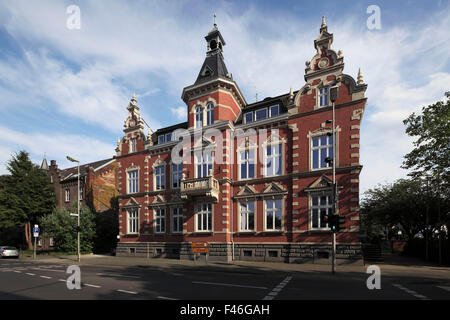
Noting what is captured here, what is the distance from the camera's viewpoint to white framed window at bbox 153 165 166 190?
27.1 metres

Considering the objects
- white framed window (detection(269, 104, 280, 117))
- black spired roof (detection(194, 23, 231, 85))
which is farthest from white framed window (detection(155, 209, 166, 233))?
white framed window (detection(269, 104, 280, 117))

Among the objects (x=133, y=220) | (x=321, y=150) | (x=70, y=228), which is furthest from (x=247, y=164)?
(x=70, y=228)

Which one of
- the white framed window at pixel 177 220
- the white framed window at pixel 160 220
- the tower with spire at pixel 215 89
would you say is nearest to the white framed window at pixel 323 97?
the tower with spire at pixel 215 89

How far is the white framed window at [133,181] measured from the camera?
29172 mm

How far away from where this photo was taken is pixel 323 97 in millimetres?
20547

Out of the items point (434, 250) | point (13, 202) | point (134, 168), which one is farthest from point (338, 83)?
Result: point (13, 202)

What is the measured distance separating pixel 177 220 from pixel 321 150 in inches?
566

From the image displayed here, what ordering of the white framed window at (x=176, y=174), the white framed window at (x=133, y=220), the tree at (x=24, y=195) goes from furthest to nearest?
the tree at (x=24, y=195) → the white framed window at (x=133, y=220) → the white framed window at (x=176, y=174)

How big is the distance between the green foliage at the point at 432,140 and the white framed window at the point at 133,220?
25.1m

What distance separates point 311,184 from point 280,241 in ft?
16.4

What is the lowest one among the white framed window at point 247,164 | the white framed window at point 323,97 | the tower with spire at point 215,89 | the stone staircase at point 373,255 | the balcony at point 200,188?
the stone staircase at point 373,255

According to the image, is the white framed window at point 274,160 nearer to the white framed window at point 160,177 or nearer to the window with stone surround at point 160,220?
the white framed window at point 160,177

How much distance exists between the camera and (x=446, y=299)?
915 centimetres
